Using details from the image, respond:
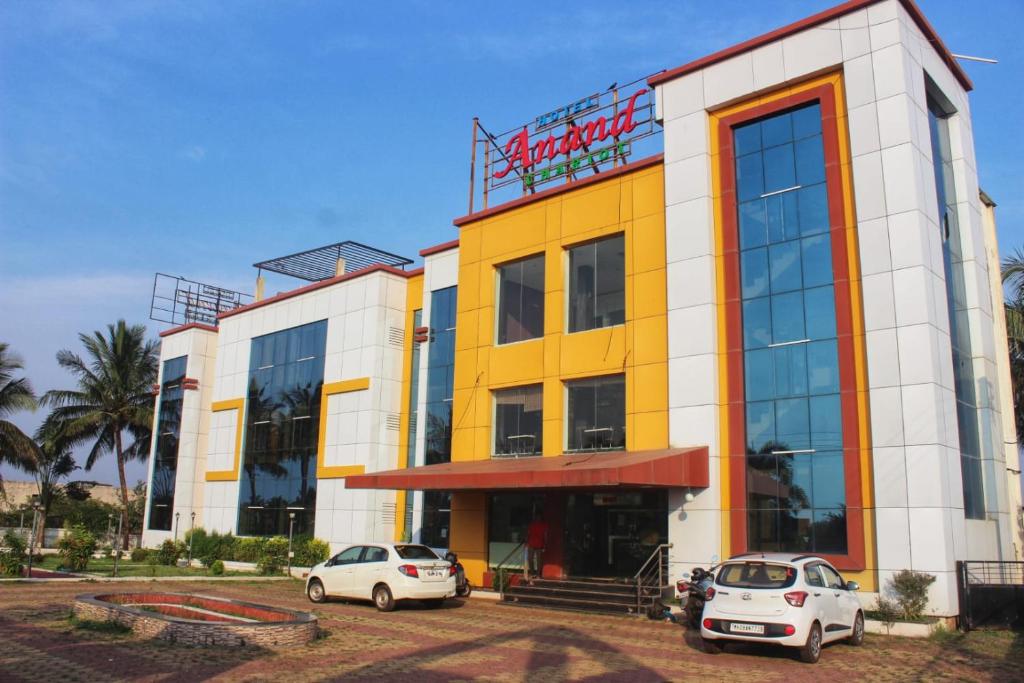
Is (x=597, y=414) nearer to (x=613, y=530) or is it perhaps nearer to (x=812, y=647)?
(x=613, y=530)

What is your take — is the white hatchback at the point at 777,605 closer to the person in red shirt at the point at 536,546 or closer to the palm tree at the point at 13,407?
the person in red shirt at the point at 536,546

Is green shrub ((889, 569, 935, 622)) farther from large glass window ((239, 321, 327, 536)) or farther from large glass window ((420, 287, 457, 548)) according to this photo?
large glass window ((239, 321, 327, 536))

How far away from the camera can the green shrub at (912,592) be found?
15914 millimetres

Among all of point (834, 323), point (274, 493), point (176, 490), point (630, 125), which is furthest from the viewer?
point (176, 490)

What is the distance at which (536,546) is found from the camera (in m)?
22.1

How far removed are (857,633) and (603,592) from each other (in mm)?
6385

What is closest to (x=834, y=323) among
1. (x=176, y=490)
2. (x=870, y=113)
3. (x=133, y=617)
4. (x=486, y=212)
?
(x=870, y=113)

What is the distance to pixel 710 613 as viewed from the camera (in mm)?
13414

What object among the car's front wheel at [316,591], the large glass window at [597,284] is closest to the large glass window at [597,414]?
the large glass window at [597,284]

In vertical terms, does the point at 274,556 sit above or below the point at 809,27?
below

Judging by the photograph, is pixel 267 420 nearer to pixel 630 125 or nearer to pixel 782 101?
pixel 630 125

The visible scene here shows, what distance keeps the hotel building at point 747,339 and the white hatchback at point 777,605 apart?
12.5ft

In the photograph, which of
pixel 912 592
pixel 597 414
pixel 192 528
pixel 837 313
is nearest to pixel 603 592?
pixel 597 414

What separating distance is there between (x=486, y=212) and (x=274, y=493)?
48.1 feet
